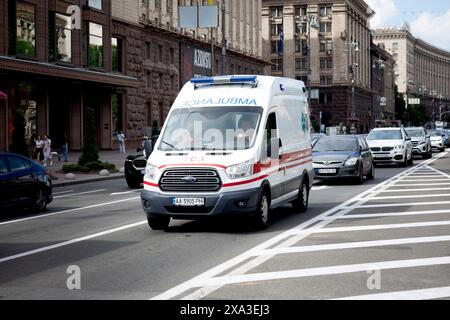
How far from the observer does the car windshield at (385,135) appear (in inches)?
1378

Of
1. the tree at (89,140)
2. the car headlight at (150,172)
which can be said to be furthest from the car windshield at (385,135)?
the car headlight at (150,172)

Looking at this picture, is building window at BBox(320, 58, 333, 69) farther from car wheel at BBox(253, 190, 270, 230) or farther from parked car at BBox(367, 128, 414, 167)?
car wheel at BBox(253, 190, 270, 230)

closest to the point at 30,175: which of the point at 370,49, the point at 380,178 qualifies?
the point at 380,178

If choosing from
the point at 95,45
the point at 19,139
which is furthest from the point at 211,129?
the point at 95,45

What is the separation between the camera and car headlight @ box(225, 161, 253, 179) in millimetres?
12453

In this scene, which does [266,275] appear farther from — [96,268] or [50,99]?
[50,99]

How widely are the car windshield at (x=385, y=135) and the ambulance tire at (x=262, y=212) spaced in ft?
74.2

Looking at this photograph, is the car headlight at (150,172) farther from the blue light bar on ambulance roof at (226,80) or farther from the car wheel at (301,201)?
the car wheel at (301,201)

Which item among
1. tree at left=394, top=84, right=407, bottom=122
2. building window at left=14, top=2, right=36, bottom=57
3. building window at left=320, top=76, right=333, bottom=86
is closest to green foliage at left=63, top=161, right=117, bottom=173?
building window at left=14, top=2, right=36, bottom=57

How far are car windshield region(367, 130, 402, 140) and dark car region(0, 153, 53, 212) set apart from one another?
20263mm

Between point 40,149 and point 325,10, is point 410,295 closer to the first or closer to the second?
point 40,149

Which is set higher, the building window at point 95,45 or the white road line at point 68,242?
the building window at point 95,45
